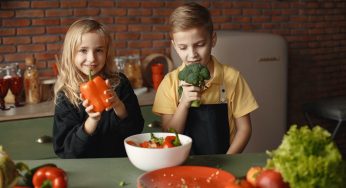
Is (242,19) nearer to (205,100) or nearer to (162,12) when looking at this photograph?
(162,12)

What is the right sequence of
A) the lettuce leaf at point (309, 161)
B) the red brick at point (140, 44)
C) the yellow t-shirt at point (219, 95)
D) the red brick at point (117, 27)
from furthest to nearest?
the red brick at point (140, 44) → the red brick at point (117, 27) → the yellow t-shirt at point (219, 95) → the lettuce leaf at point (309, 161)

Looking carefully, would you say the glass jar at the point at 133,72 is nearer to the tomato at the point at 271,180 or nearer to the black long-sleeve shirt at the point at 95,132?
the black long-sleeve shirt at the point at 95,132

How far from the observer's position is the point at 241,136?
2.22 metres

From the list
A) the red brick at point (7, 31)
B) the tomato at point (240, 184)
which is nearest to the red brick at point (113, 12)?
the red brick at point (7, 31)

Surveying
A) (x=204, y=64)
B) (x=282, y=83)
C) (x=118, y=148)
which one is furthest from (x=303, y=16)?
(x=118, y=148)

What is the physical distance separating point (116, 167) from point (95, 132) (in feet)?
1.22

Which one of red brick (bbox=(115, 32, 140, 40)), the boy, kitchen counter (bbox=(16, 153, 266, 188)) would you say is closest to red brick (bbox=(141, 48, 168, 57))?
red brick (bbox=(115, 32, 140, 40))

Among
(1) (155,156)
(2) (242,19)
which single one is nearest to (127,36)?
(2) (242,19)

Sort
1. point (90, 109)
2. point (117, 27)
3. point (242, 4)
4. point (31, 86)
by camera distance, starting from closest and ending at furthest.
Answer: point (90, 109), point (31, 86), point (117, 27), point (242, 4)

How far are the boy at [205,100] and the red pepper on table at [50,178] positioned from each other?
2.67ft

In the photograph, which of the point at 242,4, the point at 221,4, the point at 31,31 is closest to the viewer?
the point at 31,31

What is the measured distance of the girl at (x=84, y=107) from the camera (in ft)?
6.77

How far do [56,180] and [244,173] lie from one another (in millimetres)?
591

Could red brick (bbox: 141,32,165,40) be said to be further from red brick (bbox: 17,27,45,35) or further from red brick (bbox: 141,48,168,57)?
red brick (bbox: 17,27,45,35)
